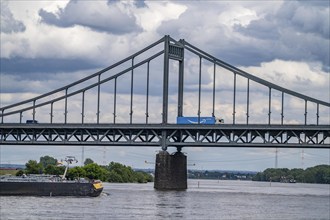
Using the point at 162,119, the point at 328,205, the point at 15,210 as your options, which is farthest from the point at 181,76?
the point at 15,210

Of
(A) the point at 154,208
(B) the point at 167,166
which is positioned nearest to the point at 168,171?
(B) the point at 167,166

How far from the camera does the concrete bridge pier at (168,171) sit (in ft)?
454

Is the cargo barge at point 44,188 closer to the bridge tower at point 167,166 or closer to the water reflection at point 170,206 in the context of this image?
the water reflection at point 170,206

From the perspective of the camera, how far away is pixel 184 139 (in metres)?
142

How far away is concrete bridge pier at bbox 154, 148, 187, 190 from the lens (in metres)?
138

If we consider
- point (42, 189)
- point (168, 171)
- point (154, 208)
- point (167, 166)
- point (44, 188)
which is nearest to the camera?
point (154, 208)

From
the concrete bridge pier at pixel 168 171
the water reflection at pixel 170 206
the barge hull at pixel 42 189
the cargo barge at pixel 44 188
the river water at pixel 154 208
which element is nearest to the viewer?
the river water at pixel 154 208

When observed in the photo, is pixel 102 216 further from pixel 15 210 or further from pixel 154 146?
pixel 154 146

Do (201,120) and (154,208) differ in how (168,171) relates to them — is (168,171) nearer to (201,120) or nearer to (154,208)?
(201,120)

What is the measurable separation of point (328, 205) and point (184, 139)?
37.2m

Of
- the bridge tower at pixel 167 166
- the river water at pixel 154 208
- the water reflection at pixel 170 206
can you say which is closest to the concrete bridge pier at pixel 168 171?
the bridge tower at pixel 167 166

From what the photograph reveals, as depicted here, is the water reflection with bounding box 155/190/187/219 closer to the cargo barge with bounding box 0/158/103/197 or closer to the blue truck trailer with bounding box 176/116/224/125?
the cargo barge with bounding box 0/158/103/197

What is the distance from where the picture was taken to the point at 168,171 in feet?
454

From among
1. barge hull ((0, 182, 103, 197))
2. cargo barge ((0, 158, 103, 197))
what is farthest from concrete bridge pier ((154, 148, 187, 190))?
barge hull ((0, 182, 103, 197))
